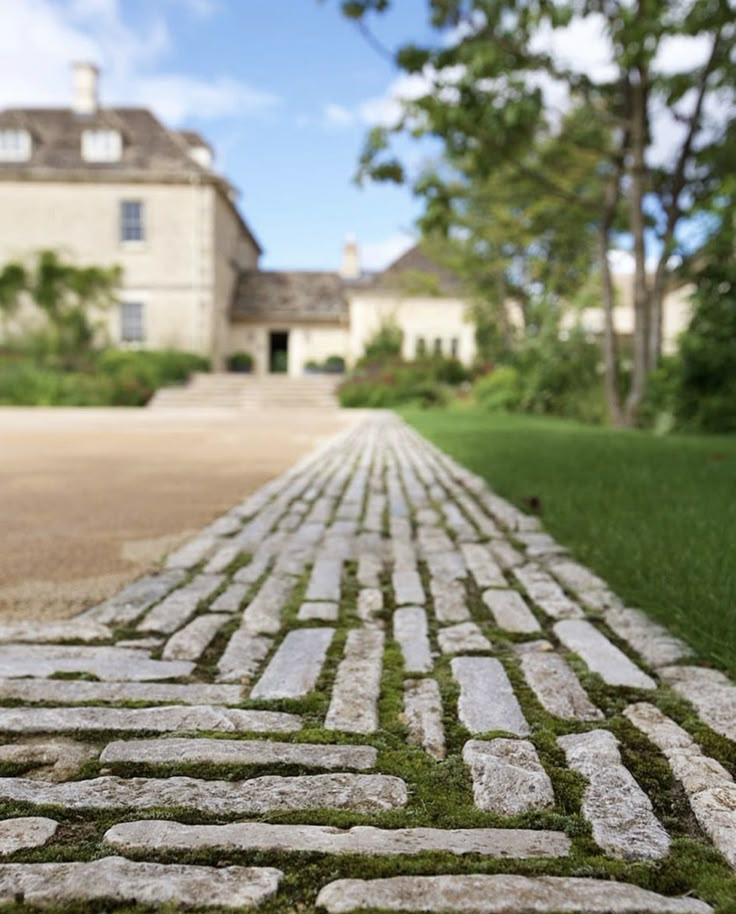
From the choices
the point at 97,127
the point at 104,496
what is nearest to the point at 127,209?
the point at 97,127

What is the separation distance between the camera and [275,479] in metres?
6.08

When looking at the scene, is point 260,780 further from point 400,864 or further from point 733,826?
point 733,826

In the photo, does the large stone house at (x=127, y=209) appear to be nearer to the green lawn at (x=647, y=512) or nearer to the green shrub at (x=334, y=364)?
the green shrub at (x=334, y=364)

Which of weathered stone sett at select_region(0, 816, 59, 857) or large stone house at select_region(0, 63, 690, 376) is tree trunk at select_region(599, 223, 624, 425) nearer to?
weathered stone sett at select_region(0, 816, 59, 857)

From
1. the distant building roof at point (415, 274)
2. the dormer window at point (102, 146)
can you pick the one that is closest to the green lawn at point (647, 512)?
the distant building roof at point (415, 274)

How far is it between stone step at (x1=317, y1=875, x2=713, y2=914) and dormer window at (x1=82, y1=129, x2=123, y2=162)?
92.8ft

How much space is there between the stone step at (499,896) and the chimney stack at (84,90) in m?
30.7

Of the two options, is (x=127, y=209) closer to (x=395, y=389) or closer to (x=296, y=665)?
(x=395, y=389)

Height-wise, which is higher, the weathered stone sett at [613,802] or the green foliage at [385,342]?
the green foliage at [385,342]

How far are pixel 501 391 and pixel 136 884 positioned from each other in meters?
17.4

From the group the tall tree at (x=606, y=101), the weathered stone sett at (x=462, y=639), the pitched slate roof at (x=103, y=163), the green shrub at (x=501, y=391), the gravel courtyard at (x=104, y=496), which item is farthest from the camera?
the pitched slate roof at (x=103, y=163)

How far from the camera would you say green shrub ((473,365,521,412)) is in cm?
1756

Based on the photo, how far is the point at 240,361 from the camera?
2981 centimetres

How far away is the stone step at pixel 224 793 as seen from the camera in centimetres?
132
